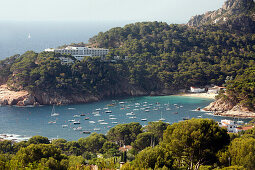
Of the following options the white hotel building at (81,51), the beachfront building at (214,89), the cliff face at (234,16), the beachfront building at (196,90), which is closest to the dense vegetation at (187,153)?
the beachfront building at (214,89)

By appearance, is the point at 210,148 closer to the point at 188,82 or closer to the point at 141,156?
the point at 141,156

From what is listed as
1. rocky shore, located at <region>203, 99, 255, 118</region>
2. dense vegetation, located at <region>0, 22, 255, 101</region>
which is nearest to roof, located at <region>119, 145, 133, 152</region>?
rocky shore, located at <region>203, 99, 255, 118</region>

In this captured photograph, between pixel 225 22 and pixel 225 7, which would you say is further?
pixel 225 7

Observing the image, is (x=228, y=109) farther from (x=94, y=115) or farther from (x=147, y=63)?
(x=147, y=63)

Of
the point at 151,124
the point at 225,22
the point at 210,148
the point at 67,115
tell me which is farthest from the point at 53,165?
the point at 225,22

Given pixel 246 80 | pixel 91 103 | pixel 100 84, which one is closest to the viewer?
pixel 246 80

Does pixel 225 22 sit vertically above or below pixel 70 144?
above
